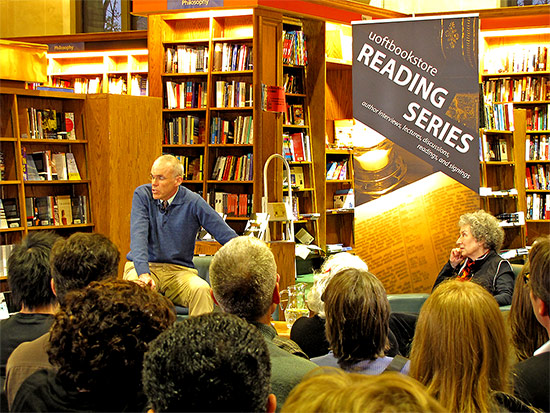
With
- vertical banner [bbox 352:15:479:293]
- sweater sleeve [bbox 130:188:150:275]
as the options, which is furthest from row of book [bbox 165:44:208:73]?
sweater sleeve [bbox 130:188:150:275]

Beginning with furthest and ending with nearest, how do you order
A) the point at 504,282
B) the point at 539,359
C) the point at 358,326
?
1. the point at 504,282
2. the point at 358,326
3. the point at 539,359

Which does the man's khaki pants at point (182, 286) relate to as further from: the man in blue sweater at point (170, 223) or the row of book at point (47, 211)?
the row of book at point (47, 211)

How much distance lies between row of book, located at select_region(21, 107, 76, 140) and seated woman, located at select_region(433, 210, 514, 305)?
3466 millimetres

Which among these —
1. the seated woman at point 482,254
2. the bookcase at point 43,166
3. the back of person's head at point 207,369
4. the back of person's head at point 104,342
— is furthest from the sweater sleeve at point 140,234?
the back of person's head at point 207,369

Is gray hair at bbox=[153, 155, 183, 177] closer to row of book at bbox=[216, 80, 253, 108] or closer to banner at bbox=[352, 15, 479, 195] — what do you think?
banner at bbox=[352, 15, 479, 195]

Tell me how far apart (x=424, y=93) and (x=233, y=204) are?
2.97 m

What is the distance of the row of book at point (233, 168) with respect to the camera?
7230 mm

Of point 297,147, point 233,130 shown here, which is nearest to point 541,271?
point 233,130

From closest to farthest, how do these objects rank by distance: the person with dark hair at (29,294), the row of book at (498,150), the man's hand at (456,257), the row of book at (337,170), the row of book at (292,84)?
the person with dark hair at (29,294), the man's hand at (456,257), the row of book at (292,84), the row of book at (498,150), the row of book at (337,170)

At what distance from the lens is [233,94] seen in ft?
24.0

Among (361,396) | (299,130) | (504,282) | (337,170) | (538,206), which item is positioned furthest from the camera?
(538,206)

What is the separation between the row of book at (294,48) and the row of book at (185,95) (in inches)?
42.6

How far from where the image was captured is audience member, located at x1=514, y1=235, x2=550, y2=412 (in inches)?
69.7

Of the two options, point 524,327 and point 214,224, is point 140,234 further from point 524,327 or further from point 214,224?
point 524,327
